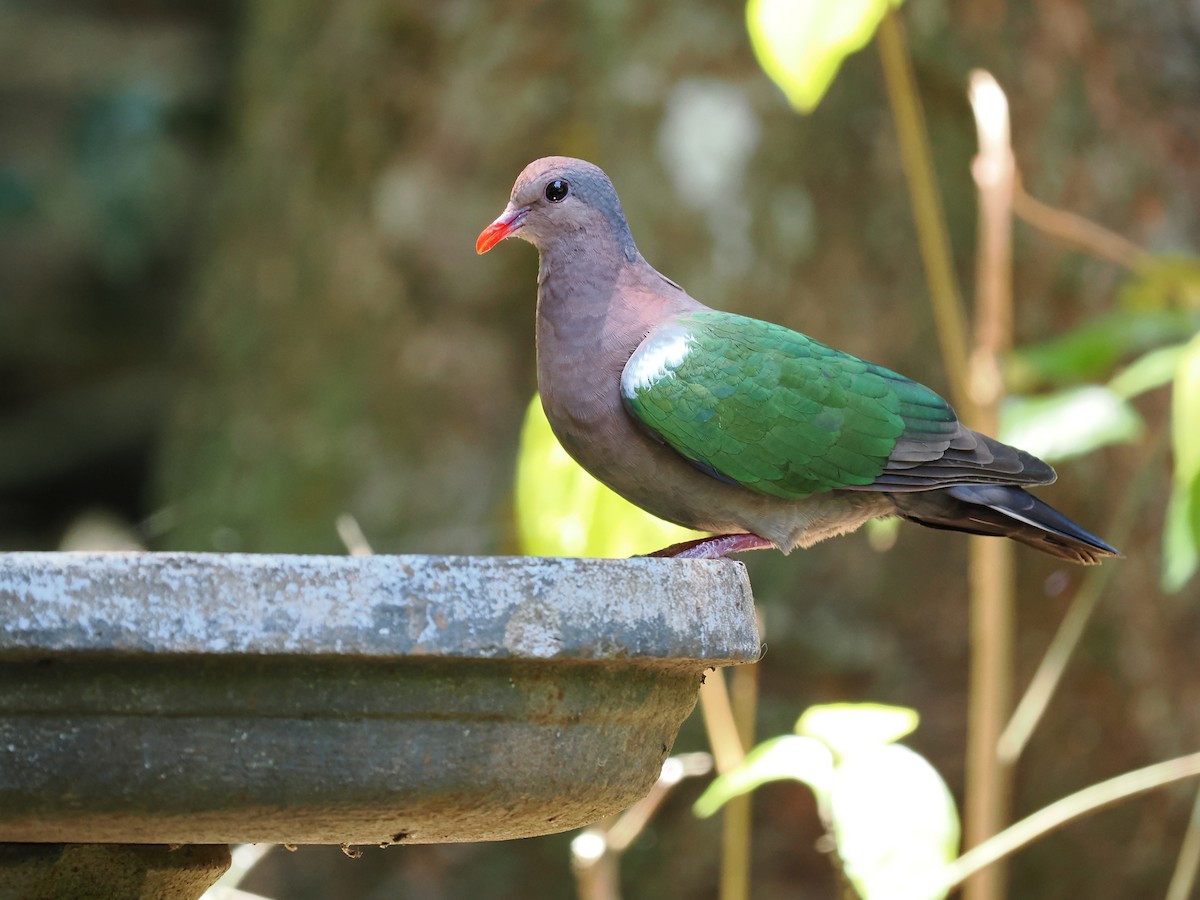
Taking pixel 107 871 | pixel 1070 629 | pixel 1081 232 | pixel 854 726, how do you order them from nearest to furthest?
pixel 107 871 < pixel 854 726 < pixel 1081 232 < pixel 1070 629

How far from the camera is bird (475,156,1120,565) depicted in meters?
2.35

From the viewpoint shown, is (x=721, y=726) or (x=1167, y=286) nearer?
(x=721, y=726)

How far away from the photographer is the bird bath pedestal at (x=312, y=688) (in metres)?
1.38

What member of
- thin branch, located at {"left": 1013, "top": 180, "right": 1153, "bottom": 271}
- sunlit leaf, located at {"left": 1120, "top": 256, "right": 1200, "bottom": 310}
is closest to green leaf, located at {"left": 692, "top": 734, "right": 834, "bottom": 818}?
thin branch, located at {"left": 1013, "top": 180, "right": 1153, "bottom": 271}

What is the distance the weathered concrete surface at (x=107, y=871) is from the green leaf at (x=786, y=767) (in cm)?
72

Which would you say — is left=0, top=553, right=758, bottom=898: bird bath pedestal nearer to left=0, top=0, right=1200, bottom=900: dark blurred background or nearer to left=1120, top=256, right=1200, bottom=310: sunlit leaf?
left=1120, top=256, right=1200, bottom=310: sunlit leaf

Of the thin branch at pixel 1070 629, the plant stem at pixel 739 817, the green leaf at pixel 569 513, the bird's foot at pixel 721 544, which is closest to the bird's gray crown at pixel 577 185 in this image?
the green leaf at pixel 569 513

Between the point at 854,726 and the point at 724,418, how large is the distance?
538 mm

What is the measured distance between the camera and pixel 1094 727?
436cm

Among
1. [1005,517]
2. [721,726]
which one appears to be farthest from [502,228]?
[721,726]

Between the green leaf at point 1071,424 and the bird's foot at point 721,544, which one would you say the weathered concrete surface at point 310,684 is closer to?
the bird's foot at point 721,544

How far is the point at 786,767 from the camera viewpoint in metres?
2.07

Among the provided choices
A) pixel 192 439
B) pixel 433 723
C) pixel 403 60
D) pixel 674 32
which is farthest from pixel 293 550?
pixel 433 723

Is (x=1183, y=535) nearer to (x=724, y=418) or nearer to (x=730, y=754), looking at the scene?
(x=724, y=418)
